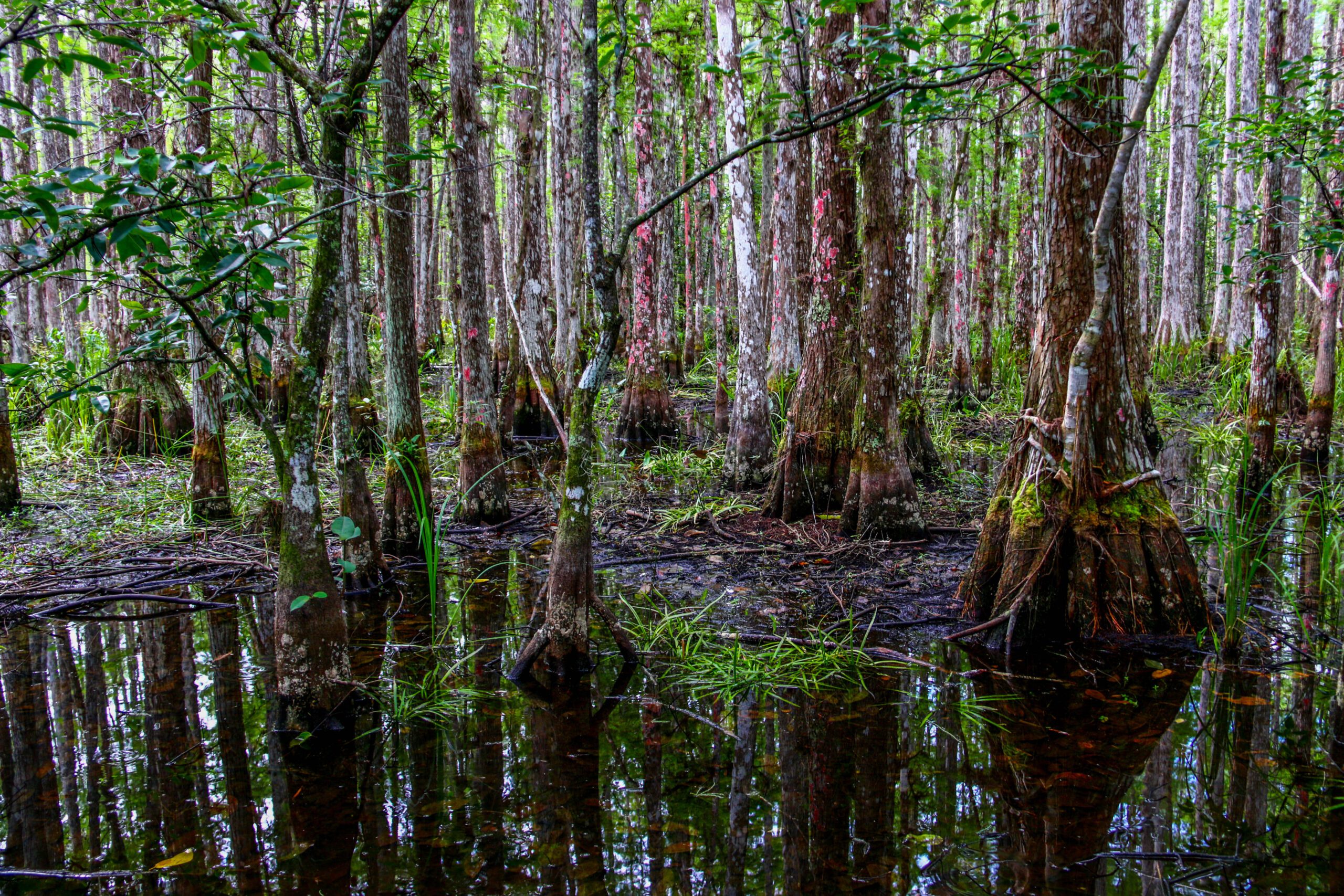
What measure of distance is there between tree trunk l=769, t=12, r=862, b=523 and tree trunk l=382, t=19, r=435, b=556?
3.03m

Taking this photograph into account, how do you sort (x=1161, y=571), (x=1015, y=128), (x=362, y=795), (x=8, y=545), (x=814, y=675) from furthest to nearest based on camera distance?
1. (x=1015, y=128)
2. (x=8, y=545)
3. (x=1161, y=571)
4. (x=814, y=675)
5. (x=362, y=795)

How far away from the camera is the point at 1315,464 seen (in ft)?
26.0

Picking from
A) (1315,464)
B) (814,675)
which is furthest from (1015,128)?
(814,675)

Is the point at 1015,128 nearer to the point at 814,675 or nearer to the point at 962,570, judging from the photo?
the point at 962,570

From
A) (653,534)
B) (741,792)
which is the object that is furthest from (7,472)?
(741,792)

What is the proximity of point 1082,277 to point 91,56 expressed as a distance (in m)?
4.65

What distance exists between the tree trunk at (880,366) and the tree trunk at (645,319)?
421cm

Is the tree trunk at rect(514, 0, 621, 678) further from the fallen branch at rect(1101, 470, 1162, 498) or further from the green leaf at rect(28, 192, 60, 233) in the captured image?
the fallen branch at rect(1101, 470, 1162, 498)

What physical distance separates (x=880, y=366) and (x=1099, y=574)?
2.32 meters

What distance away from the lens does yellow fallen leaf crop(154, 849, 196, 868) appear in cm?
273

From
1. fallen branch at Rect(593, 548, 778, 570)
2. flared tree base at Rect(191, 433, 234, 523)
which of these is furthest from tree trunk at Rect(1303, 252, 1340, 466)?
flared tree base at Rect(191, 433, 234, 523)

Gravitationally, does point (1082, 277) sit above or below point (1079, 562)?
above

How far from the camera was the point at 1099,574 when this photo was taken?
177 inches

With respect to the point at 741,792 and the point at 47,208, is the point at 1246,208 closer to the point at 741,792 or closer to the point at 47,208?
the point at 741,792
